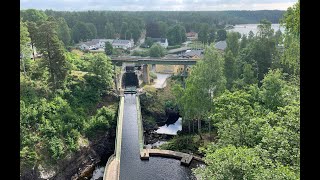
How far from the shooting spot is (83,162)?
2362cm

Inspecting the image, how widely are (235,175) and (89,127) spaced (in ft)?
59.8

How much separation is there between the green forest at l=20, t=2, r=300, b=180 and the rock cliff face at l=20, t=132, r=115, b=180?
533 mm

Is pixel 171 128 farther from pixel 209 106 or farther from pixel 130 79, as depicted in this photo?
pixel 130 79

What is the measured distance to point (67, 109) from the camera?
87.2 ft

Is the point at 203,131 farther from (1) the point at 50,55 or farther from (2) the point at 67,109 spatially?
(1) the point at 50,55

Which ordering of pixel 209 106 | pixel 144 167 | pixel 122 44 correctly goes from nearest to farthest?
pixel 144 167 → pixel 209 106 → pixel 122 44

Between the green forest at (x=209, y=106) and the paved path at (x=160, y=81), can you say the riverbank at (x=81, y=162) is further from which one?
the paved path at (x=160, y=81)

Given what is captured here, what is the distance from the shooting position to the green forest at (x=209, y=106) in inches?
440

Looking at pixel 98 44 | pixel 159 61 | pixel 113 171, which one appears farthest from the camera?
pixel 98 44

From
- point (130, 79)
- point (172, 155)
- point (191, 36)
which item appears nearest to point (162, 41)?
point (191, 36)

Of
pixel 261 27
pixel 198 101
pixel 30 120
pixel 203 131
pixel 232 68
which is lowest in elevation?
pixel 203 131

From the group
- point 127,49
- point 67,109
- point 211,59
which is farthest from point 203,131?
point 127,49

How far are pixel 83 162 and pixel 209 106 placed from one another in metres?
10.6

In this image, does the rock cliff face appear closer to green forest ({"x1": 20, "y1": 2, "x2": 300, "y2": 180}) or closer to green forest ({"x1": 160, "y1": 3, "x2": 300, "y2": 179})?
green forest ({"x1": 20, "y1": 2, "x2": 300, "y2": 180})
